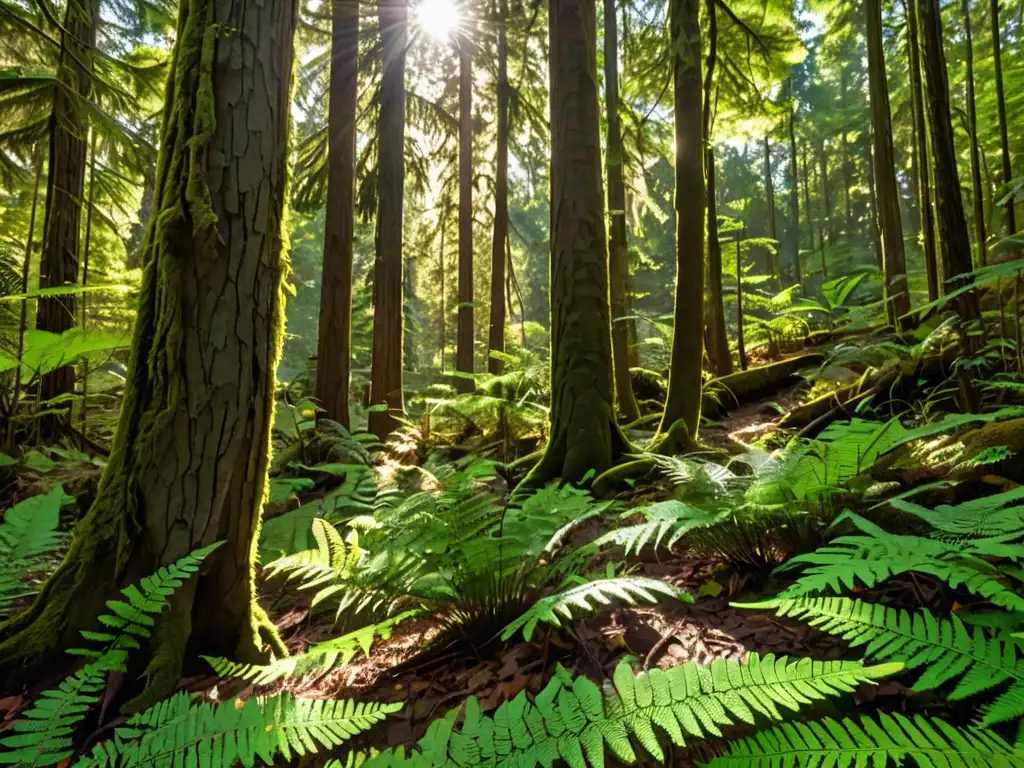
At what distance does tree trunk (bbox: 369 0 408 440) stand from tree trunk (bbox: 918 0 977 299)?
6421 millimetres

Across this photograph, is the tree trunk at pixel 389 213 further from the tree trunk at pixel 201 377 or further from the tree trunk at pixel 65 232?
the tree trunk at pixel 201 377

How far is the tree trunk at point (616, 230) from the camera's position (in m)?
7.04

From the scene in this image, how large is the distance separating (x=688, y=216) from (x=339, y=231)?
4643 mm

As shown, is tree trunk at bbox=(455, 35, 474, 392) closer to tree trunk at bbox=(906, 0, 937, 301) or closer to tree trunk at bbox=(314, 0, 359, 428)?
tree trunk at bbox=(314, 0, 359, 428)

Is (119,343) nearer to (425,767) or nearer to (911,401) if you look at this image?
(425,767)

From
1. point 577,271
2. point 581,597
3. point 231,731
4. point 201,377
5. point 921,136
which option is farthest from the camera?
point 921,136

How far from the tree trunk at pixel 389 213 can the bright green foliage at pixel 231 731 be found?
261 inches

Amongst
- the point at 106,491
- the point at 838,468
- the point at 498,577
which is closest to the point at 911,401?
the point at 838,468

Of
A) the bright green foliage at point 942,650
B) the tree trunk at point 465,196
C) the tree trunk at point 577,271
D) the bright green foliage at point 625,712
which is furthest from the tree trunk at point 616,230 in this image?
the bright green foliage at point 625,712

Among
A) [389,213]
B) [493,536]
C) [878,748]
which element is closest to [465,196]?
[389,213]

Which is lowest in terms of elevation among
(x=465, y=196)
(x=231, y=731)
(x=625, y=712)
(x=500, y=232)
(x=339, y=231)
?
(x=231, y=731)

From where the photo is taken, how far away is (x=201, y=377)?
2168mm

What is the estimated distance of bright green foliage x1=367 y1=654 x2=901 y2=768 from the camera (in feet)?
3.24

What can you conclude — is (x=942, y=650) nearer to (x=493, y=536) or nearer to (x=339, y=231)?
(x=493, y=536)
